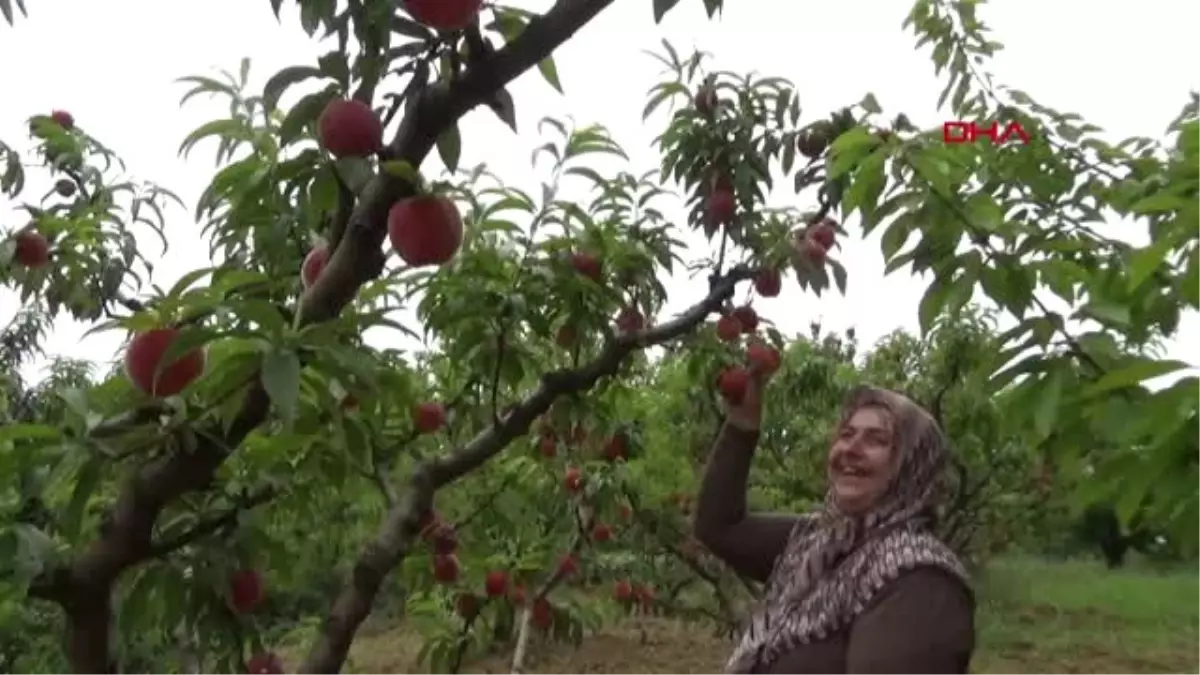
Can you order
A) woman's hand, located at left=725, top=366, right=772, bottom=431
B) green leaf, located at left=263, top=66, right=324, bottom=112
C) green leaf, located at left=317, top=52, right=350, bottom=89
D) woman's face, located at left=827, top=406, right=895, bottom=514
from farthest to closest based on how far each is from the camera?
woman's hand, located at left=725, top=366, right=772, bottom=431 → woman's face, located at left=827, top=406, right=895, bottom=514 → green leaf, located at left=263, top=66, right=324, bottom=112 → green leaf, located at left=317, top=52, right=350, bottom=89

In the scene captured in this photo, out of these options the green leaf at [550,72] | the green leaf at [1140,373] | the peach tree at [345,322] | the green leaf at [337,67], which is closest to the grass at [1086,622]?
the peach tree at [345,322]

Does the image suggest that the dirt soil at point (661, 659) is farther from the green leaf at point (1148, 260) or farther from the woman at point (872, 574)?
the green leaf at point (1148, 260)

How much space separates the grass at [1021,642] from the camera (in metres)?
8.18

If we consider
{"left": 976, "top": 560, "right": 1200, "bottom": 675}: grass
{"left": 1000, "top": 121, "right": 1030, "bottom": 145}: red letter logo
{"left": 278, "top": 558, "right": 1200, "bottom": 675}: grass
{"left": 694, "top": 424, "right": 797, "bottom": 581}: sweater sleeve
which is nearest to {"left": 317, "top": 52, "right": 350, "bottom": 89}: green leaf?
{"left": 694, "top": 424, "right": 797, "bottom": 581}: sweater sleeve

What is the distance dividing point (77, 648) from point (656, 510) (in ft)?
13.7

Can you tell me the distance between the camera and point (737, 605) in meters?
6.30

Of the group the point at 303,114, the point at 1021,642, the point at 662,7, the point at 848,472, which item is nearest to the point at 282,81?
the point at 303,114

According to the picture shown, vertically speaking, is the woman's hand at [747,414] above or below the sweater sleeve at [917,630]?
above

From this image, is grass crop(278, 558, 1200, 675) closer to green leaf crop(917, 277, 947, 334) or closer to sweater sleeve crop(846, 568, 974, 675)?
green leaf crop(917, 277, 947, 334)

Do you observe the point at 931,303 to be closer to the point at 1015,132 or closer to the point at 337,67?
the point at 337,67

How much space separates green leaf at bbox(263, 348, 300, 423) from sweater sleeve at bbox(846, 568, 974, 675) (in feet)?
2.45

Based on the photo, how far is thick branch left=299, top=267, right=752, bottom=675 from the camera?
272cm

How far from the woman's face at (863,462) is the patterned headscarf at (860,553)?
0.03ft

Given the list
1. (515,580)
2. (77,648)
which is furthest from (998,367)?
(515,580)
